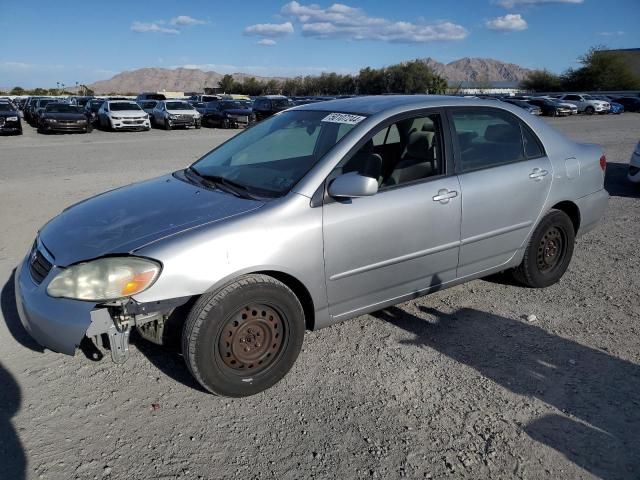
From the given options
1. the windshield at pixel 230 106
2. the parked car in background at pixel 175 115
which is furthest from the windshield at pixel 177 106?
the windshield at pixel 230 106

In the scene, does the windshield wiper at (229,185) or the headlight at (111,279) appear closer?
the headlight at (111,279)

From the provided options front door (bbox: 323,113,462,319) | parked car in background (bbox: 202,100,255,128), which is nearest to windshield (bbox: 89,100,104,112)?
parked car in background (bbox: 202,100,255,128)

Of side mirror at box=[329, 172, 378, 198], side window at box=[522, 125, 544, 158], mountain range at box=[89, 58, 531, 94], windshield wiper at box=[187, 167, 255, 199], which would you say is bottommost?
windshield wiper at box=[187, 167, 255, 199]

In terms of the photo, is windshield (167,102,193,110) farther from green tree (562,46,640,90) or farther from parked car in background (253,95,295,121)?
green tree (562,46,640,90)

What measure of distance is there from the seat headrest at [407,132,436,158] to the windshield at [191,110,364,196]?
54 cm

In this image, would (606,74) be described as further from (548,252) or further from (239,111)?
(548,252)

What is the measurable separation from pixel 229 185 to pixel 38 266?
127 cm

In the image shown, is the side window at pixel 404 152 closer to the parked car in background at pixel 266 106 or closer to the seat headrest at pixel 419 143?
the seat headrest at pixel 419 143

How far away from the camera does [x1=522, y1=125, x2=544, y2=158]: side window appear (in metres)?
4.15

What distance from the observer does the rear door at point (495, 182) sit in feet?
12.2

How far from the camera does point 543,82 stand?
73.9 m

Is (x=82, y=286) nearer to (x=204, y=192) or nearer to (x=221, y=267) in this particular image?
(x=221, y=267)

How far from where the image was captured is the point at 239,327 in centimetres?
284

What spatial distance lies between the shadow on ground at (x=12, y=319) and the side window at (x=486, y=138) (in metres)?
3.33
